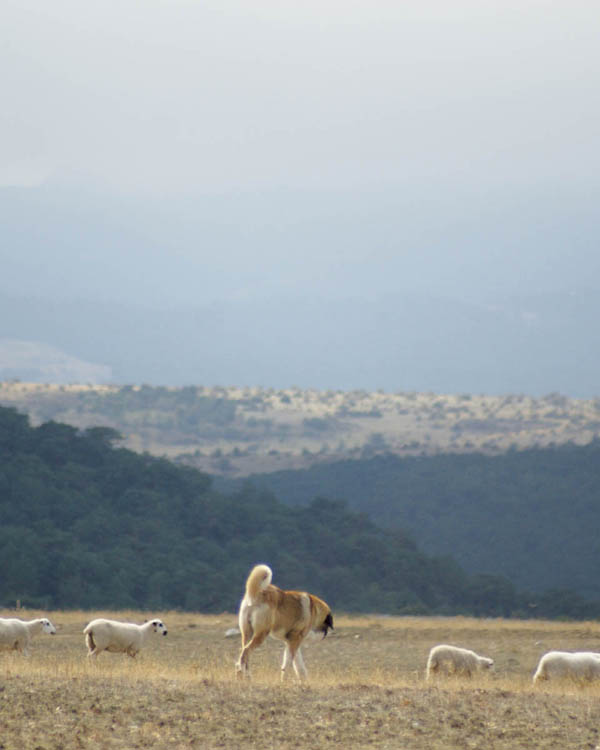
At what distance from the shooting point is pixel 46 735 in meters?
10.3

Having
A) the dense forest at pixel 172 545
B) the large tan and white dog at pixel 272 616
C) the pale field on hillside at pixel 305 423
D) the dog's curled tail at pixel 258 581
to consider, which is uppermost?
the pale field on hillside at pixel 305 423

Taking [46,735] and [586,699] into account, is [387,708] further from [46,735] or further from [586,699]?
[46,735]

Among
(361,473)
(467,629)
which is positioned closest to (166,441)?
(361,473)

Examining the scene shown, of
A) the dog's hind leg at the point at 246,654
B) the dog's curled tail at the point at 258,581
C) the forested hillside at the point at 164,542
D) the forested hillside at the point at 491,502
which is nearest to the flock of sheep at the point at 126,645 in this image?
the dog's hind leg at the point at 246,654

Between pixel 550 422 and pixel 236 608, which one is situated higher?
pixel 550 422

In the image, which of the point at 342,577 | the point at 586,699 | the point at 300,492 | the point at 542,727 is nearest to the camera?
the point at 542,727

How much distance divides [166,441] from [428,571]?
5332 centimetres

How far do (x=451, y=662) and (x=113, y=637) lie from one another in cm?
421

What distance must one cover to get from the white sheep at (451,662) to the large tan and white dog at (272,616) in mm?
1953

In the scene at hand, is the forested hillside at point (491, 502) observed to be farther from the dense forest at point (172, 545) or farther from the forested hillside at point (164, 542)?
the dense forest at point (172, 545)

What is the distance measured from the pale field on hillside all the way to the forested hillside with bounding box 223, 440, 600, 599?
6785 millimetres

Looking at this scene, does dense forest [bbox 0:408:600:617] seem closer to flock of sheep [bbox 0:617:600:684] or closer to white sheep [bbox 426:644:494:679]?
flock of sheep [bbox 0:617:600:684]

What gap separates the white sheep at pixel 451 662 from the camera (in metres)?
15.9

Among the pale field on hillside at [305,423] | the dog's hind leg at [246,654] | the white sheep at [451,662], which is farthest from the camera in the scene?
the pale field on hillside at [305,423]
